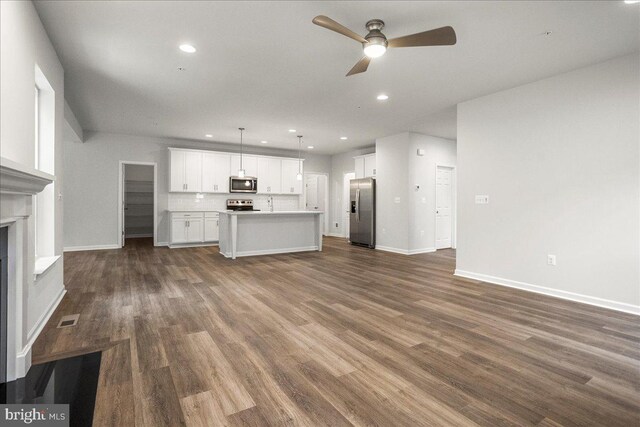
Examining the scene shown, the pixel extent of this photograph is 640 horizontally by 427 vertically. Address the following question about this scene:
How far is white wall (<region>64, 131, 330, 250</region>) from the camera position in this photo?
23.4ft

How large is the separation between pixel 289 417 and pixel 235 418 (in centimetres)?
28

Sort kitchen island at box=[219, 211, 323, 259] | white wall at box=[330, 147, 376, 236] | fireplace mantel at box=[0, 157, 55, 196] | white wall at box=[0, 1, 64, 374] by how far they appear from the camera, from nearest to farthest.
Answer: fireplace mantel at box=[0, 157, 55, 196] → white wall at box=[0, 1, 64, 374] → kitchen island at box=[219, 211, 323, 259] → white wall at box=[330, 147, 376, 236]

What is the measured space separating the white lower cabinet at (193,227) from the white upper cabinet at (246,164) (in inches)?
55.8

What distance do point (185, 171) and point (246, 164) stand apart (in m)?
1.63

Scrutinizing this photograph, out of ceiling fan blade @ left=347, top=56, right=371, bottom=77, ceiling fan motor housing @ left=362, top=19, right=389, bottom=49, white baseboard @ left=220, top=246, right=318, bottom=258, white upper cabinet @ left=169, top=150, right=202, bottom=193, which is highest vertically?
ceiling fan motor housing @ left=362, top=19, right=389, bottom=49

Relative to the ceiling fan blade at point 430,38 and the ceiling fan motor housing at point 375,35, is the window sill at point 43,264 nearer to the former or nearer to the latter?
the ceiling fan motor housing at point 375,35

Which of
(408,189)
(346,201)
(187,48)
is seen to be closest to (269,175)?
(346,201)

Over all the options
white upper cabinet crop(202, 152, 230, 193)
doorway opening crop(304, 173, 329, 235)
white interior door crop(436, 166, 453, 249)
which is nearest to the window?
white upper cabinet crop(202, 152, 230, 193)

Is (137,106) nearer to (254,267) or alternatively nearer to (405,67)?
(254,267)

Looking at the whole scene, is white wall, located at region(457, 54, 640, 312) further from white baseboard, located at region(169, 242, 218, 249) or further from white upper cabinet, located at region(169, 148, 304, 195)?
white baseboard, located at region(169, 242, 218, 249)

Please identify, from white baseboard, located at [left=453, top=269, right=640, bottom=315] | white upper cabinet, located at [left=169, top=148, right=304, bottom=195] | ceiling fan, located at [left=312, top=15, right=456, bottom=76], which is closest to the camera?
ceiling fan, located at [left=312, top=15, right=456, bottom=76]

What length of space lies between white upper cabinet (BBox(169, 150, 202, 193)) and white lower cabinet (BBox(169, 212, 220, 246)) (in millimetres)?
717

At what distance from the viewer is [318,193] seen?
36.3 ft

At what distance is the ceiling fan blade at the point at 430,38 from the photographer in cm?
247
